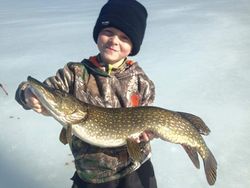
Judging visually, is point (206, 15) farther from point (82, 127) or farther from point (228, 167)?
point (82, 127)

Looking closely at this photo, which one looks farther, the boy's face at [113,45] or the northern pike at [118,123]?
the boy's face at [113,45]

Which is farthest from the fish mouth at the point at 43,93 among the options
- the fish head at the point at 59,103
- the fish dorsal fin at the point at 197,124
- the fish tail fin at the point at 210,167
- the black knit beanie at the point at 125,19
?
the fish tail fin at the point at 210,167

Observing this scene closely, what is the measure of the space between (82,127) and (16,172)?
1.24 meters

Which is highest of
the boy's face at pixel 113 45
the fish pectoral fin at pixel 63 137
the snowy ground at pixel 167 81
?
the boy's face at pixel 113 45

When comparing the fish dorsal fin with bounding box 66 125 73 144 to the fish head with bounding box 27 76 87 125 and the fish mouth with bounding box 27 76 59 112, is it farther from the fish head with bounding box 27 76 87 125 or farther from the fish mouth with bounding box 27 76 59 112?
the fish mouth with bounding box 27 76 59 112

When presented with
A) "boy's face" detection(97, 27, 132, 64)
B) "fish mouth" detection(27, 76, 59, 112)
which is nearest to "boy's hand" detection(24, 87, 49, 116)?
"fish mouth" detection(27, 76, 59, 112)

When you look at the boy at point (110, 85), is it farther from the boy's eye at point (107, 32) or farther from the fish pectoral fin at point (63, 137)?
the fish pectoral fin at point (63, 137)

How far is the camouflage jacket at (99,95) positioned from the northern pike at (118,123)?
0.13m

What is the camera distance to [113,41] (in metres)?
2.10

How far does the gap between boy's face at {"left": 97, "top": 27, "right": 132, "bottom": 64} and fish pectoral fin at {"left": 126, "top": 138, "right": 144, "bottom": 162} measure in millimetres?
497

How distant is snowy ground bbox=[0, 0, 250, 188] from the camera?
9.56 feet

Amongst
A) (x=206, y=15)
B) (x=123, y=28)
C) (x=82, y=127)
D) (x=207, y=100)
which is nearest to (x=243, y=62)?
(x=207, y=100)

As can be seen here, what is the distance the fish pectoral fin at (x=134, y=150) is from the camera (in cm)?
200

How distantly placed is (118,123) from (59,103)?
0.36 m
